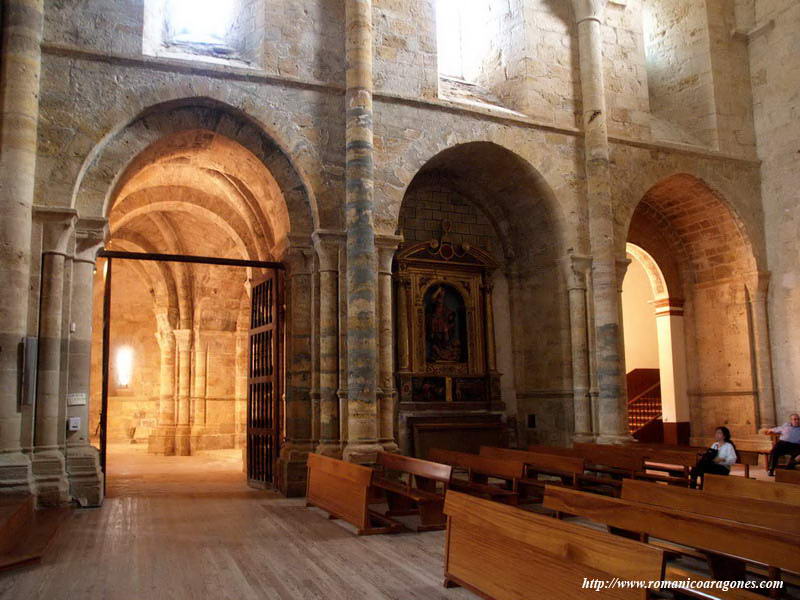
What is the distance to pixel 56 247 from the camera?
8648mm

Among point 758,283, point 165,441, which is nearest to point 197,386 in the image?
point 165,441

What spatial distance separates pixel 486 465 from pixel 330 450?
249 centimetres

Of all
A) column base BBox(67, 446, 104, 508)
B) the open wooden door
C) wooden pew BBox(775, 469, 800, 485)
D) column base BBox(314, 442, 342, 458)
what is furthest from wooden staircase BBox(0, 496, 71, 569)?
wooden pew BBox(775, 469, 800, 485)

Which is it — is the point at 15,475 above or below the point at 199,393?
below

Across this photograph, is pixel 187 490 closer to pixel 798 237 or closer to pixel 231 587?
pixel 231 587

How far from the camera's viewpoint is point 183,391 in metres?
17.7

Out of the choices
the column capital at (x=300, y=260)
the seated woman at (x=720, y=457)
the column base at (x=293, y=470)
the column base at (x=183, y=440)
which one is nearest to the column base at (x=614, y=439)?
the seated woman at (x=720, y=457)

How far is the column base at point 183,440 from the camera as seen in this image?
1745cm

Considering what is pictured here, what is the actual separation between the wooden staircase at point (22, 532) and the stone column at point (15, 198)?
2.51 ft

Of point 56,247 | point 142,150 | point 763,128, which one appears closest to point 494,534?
point 56,247

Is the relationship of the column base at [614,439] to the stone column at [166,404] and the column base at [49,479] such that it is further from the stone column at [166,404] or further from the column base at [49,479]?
the stone column at [166,404]

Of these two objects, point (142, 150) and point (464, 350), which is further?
point (464, 350)

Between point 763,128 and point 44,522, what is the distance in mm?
13604

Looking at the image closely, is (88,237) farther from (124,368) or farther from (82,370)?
(124,368)
